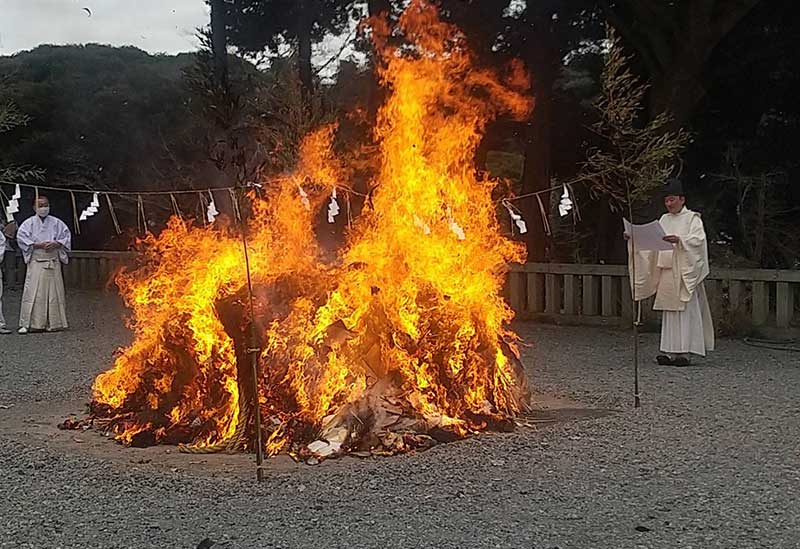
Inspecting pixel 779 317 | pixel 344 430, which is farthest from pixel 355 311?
pixel 779 317

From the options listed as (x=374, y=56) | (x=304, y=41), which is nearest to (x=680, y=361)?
(x=374, y=56)

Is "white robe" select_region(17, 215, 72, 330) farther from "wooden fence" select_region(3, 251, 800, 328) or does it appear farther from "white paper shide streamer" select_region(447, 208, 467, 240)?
"white paper shide streamer" select_region(447, 208, 467, 240)

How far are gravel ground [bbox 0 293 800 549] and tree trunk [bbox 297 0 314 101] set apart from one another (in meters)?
8.16

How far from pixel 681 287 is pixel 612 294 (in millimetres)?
3514

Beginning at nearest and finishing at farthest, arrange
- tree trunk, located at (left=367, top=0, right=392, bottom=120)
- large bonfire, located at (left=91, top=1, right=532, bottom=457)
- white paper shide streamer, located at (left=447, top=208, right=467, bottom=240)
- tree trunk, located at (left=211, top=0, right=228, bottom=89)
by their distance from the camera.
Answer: large bonfire, located at (left=91, top=1, right=532, bottom=457) → white paper shide streamer, located at (left=447, top=208, right=467, bottom=240) → tree trunk, located at (left=367, top=0, right=392, bottom=120) → tree trunk, located at (left=211, top=0, right=228, bottom=89)

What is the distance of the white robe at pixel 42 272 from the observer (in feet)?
39.4

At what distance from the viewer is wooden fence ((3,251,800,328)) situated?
11234 millimetres

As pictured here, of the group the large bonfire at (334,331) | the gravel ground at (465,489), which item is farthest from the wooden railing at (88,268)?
the gravel ground at (465,489)

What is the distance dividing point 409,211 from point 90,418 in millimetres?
2791

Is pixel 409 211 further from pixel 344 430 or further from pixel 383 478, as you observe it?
pixel 383 478

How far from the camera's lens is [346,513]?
4402 millimetres

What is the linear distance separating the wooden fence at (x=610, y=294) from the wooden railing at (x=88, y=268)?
8138mm

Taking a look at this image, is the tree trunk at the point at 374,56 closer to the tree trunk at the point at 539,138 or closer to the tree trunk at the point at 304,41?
the tree trunk at the point at 304,41

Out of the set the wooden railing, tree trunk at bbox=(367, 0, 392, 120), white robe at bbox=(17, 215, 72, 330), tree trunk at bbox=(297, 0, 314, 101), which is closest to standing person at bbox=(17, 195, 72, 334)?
white robe at bbox=(17, 215, 72, 330)
